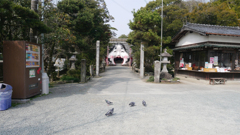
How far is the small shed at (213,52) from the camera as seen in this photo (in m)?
12.1

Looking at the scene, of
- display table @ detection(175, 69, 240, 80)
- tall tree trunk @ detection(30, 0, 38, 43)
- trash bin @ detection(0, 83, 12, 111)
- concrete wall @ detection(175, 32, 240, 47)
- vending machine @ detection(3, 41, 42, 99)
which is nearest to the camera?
trash bin @ detection(0, 83, 12, 111)

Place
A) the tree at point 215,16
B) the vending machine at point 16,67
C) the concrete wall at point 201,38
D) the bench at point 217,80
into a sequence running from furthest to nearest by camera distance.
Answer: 1. the tree at point 215,16
2. the concrete wall at point 201,38
3. the bench at point 217,80
4. the vending machine at point 16,67

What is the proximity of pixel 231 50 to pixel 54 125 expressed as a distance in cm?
1368

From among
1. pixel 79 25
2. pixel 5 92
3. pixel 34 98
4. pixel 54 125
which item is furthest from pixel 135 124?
pixel 79 25

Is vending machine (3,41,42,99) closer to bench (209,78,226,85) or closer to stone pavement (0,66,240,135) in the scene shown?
stone pavement (0,66,240,135)

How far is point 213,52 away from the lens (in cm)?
1241

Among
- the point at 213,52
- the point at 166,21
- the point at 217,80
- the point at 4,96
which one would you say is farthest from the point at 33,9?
the point at 166,21

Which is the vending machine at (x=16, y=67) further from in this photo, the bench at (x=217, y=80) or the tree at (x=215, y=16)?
the tree at (x=215, y=16)

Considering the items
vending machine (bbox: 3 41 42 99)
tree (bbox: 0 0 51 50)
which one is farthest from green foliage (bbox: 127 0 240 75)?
vending machine (bbox: 3 41 42 99)

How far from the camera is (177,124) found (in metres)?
4.18

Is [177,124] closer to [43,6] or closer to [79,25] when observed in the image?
[43,6]

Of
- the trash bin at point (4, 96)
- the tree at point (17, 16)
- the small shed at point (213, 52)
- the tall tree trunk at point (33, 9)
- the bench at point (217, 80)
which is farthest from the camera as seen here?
the small shed at point (213, 52)

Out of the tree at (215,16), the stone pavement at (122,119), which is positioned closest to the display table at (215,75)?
the stone pavement at (122,119)

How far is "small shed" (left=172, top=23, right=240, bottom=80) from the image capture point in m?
12.1
